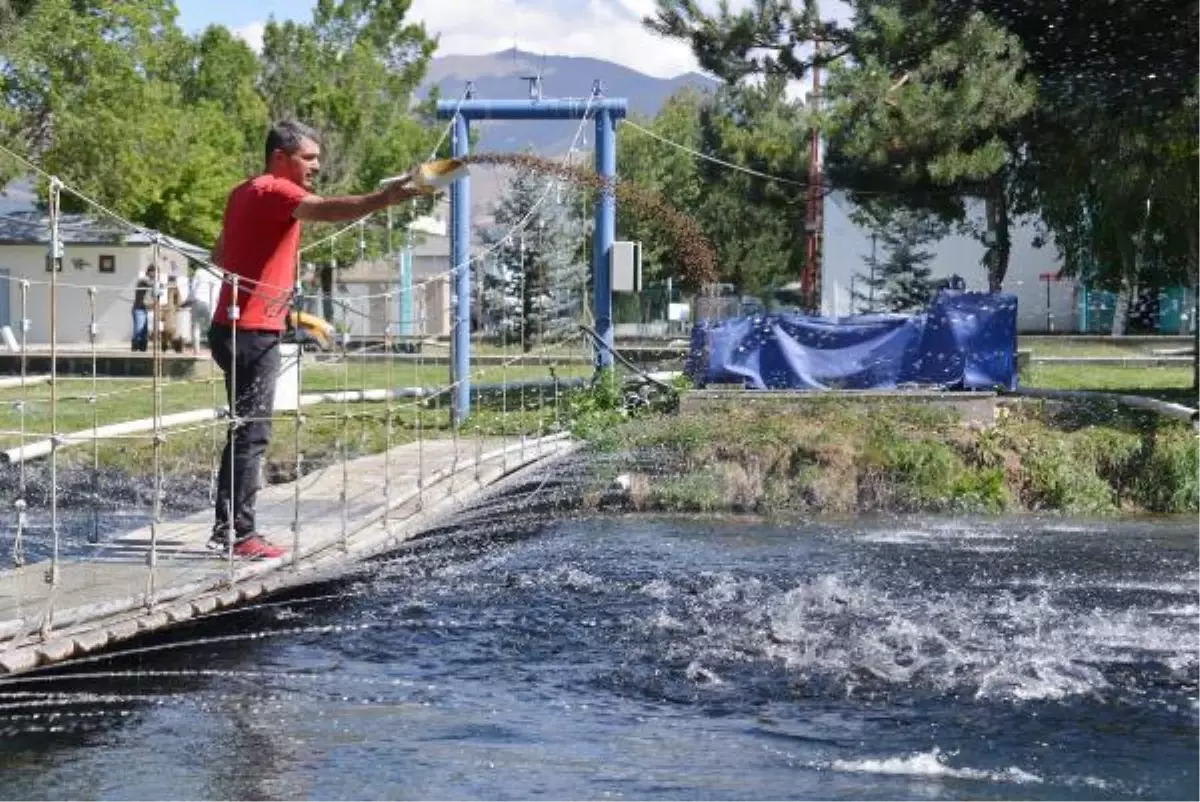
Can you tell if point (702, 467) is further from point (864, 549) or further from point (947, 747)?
point (947, 747)

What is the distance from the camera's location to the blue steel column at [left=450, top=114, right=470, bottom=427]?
19.2 meters

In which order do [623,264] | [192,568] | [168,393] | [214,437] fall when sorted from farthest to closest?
[168,393] < [623,264] < [214,437] < [192,568]

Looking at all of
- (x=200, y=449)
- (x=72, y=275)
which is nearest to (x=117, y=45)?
(x=72, y=275)

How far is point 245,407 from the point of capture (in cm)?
872

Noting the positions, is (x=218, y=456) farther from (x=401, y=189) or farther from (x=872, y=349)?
(x=401, y=189)

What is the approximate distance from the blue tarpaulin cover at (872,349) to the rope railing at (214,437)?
2033mm

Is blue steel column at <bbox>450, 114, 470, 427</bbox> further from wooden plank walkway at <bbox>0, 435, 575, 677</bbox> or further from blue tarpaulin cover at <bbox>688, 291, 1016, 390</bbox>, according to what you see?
wooden plank walkway at <bbox>0, 435, 575, 677</bbox>

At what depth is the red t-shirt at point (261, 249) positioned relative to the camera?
837 centimetres

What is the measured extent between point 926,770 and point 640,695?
1568 millimetres

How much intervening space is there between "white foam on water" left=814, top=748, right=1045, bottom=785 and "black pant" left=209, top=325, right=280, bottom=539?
136 inches

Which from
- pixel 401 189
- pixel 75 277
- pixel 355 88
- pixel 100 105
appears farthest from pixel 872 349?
pixel 355 88

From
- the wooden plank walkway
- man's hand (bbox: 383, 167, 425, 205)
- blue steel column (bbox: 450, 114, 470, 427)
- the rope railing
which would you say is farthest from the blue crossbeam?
man's hand (bbox: 383, 167, 425, 205)

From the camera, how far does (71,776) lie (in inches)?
256

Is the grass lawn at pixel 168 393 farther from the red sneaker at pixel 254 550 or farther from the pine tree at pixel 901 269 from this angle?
the pine tree at pixel 901 269
